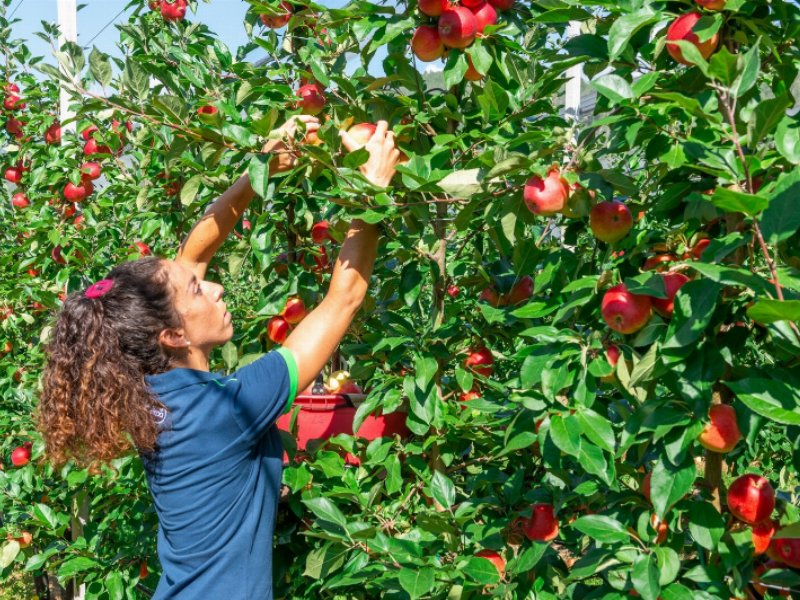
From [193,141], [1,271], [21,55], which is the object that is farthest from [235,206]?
[21,55]

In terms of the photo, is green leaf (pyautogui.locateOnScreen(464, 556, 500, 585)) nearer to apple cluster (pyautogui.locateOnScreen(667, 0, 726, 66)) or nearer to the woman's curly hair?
the woman's curly hair

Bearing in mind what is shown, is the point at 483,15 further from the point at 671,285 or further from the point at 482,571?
the point at 482,571

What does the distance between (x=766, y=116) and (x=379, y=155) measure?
2.31 ft

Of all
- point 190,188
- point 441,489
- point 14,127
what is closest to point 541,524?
point 441,489

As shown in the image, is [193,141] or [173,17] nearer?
[193,141]

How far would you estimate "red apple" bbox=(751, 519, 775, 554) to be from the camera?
1.28 m

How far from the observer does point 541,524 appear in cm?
150

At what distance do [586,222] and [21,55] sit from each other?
362cm

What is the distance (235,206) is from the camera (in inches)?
76.4

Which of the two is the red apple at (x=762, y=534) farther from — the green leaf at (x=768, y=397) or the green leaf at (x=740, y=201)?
the green leaf at (x=740, y=201)

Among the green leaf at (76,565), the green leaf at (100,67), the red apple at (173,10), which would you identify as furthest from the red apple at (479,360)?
the red apple at (173,10)

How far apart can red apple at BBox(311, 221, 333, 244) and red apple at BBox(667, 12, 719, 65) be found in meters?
1.07

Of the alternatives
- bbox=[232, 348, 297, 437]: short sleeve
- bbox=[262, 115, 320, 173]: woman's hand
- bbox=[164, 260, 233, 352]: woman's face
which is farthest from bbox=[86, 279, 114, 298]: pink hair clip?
bbox=[262, 115, 320, 173]: woman's hand

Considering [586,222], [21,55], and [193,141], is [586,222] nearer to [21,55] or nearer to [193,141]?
[193,141]
